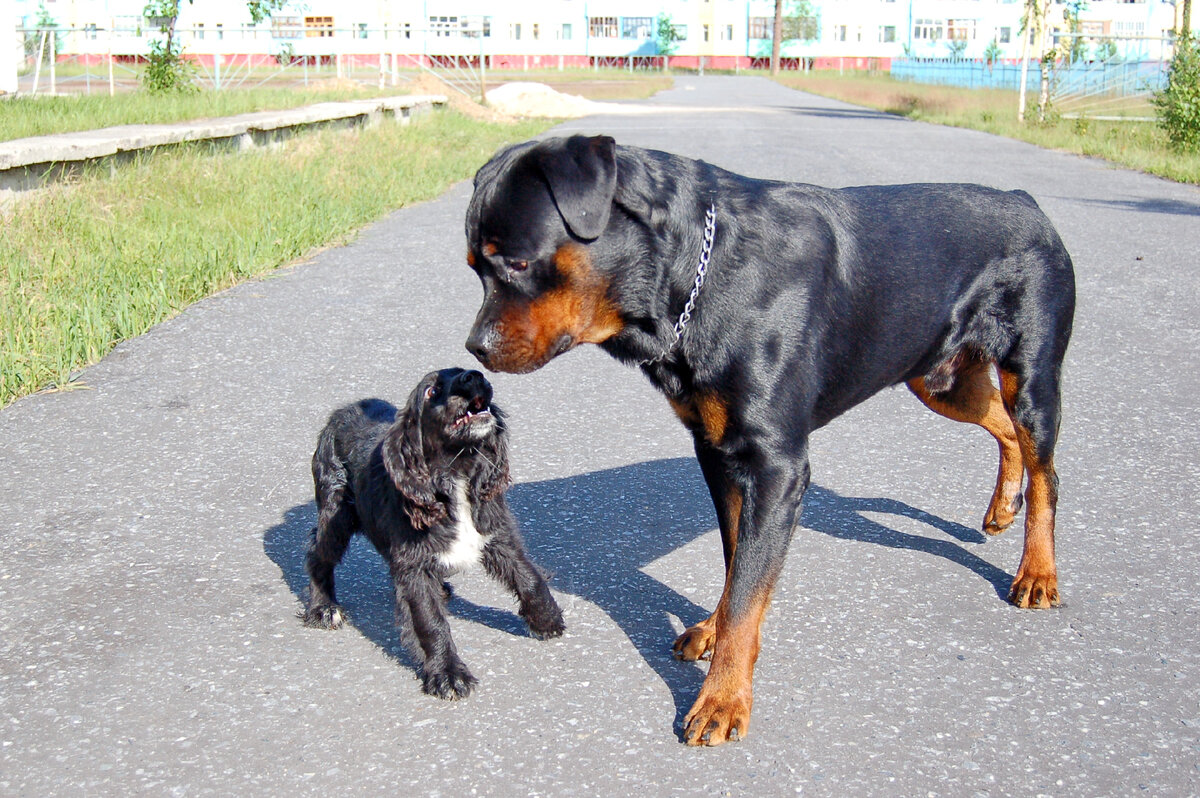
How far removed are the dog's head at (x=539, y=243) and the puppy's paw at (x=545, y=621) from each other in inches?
34.0

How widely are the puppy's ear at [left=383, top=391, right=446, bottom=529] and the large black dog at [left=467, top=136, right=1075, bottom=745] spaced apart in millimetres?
414

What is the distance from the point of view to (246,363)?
6.37 m

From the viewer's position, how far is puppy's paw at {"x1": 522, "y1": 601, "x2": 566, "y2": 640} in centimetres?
342

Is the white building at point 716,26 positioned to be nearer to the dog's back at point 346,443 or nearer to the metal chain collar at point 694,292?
the dog's back at point 346,443

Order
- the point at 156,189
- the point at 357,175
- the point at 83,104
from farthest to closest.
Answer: the point at 83,104 → the point at 357,175 → the point at 156,189

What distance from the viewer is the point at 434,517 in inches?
128

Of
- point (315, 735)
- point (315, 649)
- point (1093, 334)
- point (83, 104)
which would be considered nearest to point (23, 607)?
point (315, 649)

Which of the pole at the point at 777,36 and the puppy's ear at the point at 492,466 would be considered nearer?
the puppy's ear at the point at 492,466

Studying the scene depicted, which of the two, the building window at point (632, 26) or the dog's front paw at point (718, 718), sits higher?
the building window at point (632, 26)

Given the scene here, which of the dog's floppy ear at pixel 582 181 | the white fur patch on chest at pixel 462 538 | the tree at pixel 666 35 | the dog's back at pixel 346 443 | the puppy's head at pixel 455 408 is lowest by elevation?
the white fur patch on chest at pixel 462 538

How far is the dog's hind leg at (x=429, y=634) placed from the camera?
3.12 m

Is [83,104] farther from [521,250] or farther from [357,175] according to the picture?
[521,250]

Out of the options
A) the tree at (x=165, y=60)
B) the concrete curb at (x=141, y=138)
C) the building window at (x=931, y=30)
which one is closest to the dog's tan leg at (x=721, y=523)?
the concrete curb at (x=141, y=138)

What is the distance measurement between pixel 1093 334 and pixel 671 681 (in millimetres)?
4959
